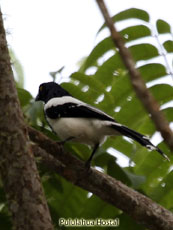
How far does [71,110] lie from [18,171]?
1.59 meters

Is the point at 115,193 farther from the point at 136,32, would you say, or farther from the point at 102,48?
the point at 136,32

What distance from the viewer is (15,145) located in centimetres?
251

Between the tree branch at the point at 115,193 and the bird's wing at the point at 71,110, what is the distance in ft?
1.94

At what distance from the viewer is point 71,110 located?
399cm

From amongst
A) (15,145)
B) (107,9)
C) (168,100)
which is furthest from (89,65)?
(107,9)

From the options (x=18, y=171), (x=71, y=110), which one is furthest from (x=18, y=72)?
(x=18, y=171)

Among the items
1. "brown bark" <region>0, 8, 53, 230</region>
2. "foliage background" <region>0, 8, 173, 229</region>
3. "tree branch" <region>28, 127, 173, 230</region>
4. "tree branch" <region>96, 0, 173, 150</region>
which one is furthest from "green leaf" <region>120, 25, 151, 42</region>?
"tree branch" <region>96, 0, 173, 150</region>

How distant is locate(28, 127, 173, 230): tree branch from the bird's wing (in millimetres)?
590

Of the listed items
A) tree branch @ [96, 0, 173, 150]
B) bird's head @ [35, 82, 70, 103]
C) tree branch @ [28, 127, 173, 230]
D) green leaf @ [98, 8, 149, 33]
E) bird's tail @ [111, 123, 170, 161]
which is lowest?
tree branch @ [28, 127, 173, 230]

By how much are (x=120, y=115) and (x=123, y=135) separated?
0.27m

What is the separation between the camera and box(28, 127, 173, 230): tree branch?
318 centimetres

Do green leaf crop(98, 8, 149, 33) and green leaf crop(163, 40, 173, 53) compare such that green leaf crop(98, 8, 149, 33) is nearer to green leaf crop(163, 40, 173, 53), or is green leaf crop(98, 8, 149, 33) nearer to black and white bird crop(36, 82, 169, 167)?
green leaf crop(163, 40, 173, 53)

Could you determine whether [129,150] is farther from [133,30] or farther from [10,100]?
[10,100]

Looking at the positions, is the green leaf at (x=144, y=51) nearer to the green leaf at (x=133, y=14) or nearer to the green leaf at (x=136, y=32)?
the green leaf at (x=136, y=32)
